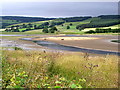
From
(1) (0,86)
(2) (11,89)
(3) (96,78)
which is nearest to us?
(2) (11,89)

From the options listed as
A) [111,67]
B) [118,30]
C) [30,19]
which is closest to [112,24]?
[118,30]

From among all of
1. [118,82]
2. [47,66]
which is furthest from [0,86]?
[118,82]

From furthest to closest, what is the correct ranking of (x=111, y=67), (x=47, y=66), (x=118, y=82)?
(x=111, y=67) → (x=47, y=66) → (x=118, y=82)

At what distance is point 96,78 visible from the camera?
23.0ft

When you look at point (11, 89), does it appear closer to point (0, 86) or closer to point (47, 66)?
point (0, 86)

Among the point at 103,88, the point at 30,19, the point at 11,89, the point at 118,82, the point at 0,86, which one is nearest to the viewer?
the point at 11,89

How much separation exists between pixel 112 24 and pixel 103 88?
122 meters

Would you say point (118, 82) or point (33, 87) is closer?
point (33, 87)

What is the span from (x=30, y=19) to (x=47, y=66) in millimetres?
193109

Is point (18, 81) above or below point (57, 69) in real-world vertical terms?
above

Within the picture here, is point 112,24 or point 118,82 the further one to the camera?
point 112,24

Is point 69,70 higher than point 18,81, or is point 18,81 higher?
point 18,81

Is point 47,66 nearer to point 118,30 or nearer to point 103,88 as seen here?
point 103,88

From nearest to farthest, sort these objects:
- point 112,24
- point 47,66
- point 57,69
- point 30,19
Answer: point 47,66 → point 57,69 → point 112,24 → point 30,19
